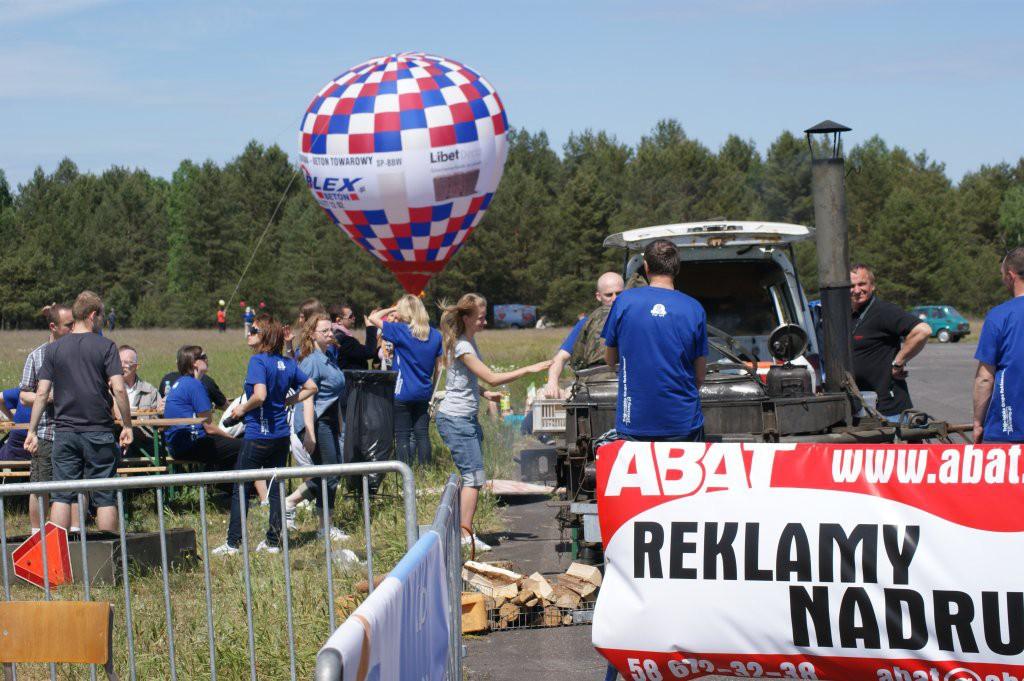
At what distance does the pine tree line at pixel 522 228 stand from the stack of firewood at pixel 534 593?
73659 millimetres

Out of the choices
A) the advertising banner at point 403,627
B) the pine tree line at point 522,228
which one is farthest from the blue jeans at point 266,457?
the pine tree line at point 522,228

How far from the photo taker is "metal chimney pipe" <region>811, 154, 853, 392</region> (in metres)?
9.02

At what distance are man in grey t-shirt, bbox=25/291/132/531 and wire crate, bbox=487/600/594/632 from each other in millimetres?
3077

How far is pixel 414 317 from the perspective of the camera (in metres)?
10.7

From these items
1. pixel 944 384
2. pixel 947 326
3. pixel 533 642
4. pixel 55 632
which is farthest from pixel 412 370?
pixel 947 326

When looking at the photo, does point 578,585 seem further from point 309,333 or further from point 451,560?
point 309,333

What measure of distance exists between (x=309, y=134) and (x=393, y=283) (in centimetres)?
7447

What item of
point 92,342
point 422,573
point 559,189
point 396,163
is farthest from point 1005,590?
point 559,189

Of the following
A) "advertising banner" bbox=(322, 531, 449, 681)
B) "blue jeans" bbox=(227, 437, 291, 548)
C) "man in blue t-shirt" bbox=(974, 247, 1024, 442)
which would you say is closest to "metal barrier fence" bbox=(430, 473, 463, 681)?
"advertising banner" bbox=(322, 531, 449, 681)

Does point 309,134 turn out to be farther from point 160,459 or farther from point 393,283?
point 393,283

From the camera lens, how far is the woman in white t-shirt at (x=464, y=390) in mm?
8727

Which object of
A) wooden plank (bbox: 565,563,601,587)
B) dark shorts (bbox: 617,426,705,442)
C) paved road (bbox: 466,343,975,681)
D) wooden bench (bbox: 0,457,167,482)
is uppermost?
dark shorts (bbox: 617,426,705,442)

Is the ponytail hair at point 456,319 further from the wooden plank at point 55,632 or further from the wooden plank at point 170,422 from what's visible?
the wooden plank at point 55,632

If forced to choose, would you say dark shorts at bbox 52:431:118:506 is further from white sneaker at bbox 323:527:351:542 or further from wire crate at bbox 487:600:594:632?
wire crate at bbox 487:600:594:632
